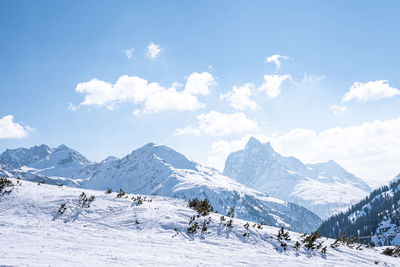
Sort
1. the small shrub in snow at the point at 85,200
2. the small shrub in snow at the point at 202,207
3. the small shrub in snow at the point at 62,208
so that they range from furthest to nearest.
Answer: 1. the small shrub in snow at the point at 202,207
2. the small shrub in snow at the point at 85,200
3. the small shrub in snow at the point at 62,208

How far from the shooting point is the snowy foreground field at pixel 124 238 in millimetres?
9586

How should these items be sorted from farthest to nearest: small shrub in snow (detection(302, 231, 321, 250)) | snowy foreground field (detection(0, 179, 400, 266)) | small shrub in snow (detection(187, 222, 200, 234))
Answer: small shrub in snow (detection(302, 231, 321, 250)), small shrub in snow (detection(187, 222, 200, 234)), snowy foreground field (detection(0, 179, 400, 266))

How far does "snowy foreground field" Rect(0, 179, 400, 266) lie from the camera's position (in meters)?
9.59

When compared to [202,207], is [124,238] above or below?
below

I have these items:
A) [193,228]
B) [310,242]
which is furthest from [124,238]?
[310,242]

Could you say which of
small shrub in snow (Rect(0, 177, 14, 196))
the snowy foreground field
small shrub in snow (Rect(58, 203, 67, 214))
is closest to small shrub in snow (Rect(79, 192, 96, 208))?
the snowy foreground field

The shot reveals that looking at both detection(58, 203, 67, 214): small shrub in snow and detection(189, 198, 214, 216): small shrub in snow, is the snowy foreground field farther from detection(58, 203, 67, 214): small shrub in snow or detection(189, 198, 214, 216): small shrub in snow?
detection(189, 198, 214, 216): small shrub in snow

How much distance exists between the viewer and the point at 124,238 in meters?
13.0

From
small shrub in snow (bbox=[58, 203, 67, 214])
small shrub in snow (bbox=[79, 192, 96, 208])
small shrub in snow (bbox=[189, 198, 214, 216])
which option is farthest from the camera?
small shrub in snow (bbox=[189, 198, 214, 216])

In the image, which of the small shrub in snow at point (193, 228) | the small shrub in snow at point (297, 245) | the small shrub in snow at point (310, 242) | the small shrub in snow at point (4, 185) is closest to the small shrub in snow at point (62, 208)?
the small shrub in snow at point (4, 185)

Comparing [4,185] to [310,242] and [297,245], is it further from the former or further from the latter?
[310,242]

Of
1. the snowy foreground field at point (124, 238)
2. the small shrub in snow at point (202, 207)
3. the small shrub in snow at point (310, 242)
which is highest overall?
the small shrub in snow at point (202, 207)

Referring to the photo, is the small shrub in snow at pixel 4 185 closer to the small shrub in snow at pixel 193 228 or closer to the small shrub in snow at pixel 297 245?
the small shrub in snow at pixel 193 228

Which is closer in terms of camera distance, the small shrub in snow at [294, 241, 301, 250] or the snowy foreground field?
the snowy foreground field
